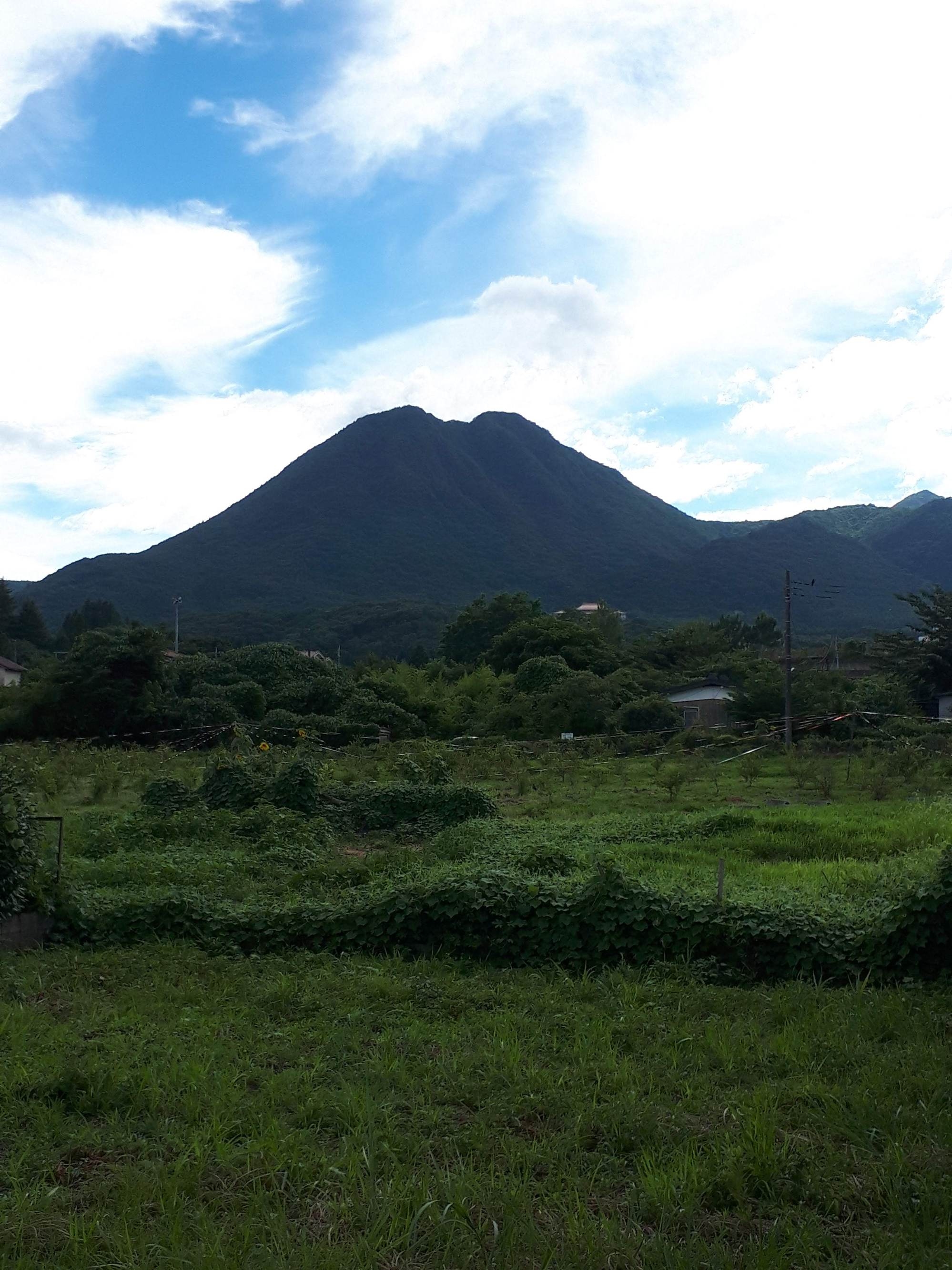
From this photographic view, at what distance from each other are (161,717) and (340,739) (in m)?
5.27

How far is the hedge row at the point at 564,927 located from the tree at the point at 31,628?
61344 mm

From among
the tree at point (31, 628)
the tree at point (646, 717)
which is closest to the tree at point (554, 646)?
the tree at point (646, 717)

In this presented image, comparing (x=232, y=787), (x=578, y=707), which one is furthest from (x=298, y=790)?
(x=578, y=707)

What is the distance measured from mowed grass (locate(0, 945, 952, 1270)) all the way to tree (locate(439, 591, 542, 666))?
45.3 metres

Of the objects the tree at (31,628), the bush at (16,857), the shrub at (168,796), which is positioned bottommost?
the shrub at (168,796)

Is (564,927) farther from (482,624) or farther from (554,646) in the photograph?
(482,624)

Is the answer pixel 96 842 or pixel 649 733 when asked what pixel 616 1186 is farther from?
pixel 649 733

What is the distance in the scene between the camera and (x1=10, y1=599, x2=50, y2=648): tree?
210 ft

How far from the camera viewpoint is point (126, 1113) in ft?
14.4

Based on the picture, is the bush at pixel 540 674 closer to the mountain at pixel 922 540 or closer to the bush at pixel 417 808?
the bush at pixel 417 808

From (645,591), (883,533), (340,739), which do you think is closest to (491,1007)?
(340,739)

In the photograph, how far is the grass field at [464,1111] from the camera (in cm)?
343

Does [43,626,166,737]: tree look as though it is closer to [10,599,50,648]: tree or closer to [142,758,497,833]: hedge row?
[142,758,497,833]: hedge row

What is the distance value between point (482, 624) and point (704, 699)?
57.3 feet
